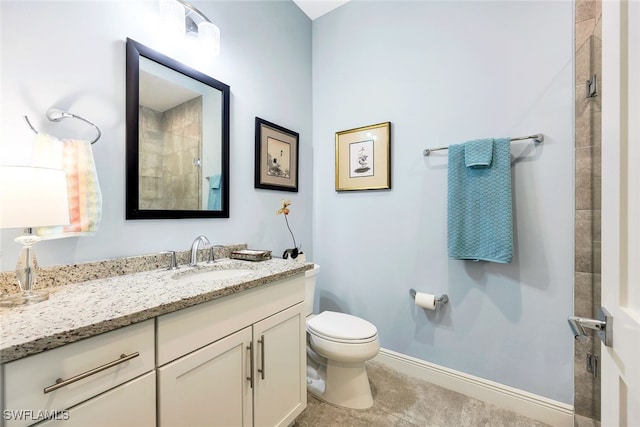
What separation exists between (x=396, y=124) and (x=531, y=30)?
854 mm

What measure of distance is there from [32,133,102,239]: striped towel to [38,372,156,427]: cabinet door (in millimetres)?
610

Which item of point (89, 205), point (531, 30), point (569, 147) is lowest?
point (89, 205)

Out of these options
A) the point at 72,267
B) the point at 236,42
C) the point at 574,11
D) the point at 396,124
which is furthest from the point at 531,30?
the point at 72,267

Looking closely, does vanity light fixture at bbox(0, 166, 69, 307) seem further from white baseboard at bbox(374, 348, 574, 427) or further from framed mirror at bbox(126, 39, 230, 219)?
white baseboard at bbox(374, 348, 574, 427)

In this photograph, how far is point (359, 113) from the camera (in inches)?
82.8

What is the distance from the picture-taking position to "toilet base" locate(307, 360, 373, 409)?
1.55 metres

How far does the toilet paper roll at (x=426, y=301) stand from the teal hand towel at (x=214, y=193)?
1.40m

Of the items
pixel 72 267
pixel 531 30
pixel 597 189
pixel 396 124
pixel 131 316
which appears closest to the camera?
pixel 131 316

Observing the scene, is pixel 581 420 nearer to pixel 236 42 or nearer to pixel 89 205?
pixel 89 205

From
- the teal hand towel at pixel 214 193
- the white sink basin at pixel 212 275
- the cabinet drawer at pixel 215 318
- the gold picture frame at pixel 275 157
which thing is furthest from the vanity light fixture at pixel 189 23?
the cabinet drawer at pixel 215 318

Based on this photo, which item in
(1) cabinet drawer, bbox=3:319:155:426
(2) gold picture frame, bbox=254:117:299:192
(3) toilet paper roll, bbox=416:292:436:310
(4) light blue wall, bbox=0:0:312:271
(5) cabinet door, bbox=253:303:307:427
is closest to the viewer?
(1) cabinet drawer, bbox=3:319:155:426

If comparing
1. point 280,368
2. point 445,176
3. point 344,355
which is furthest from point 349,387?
point 445,176

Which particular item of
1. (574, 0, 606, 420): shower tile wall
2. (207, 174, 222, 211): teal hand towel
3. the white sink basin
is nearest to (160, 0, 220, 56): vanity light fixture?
(207, 174, 222, 211): teal hand towel

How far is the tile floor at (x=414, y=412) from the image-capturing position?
1436 millimetres
